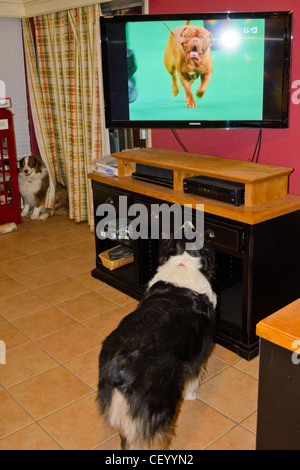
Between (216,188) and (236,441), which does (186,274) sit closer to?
(216,188)

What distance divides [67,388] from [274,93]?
2007 mm

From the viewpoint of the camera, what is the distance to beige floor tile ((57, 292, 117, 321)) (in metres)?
3.21

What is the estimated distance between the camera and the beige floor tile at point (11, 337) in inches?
113

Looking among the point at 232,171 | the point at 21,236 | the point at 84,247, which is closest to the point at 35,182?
the point at 21,236

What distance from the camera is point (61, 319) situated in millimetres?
3152

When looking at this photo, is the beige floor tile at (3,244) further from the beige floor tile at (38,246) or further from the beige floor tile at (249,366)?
the beige floor tile at (249,366)

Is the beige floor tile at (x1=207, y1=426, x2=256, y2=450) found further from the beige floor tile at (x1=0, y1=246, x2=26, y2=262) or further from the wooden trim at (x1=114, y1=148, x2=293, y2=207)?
the beige floor tile at (x1=0, y1=246, x2=26, y2=262)

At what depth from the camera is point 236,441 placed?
6.86 feet

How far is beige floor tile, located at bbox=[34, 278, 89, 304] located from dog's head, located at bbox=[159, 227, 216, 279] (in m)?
1.17

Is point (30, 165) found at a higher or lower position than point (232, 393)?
higher

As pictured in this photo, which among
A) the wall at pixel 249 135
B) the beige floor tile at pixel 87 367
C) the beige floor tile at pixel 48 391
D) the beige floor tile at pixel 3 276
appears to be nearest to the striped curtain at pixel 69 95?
the wall at pixel 249 135

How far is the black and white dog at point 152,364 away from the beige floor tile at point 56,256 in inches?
80.0

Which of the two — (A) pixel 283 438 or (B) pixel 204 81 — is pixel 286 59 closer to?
(B) pixel 204 81

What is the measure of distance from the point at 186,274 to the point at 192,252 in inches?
5.6
